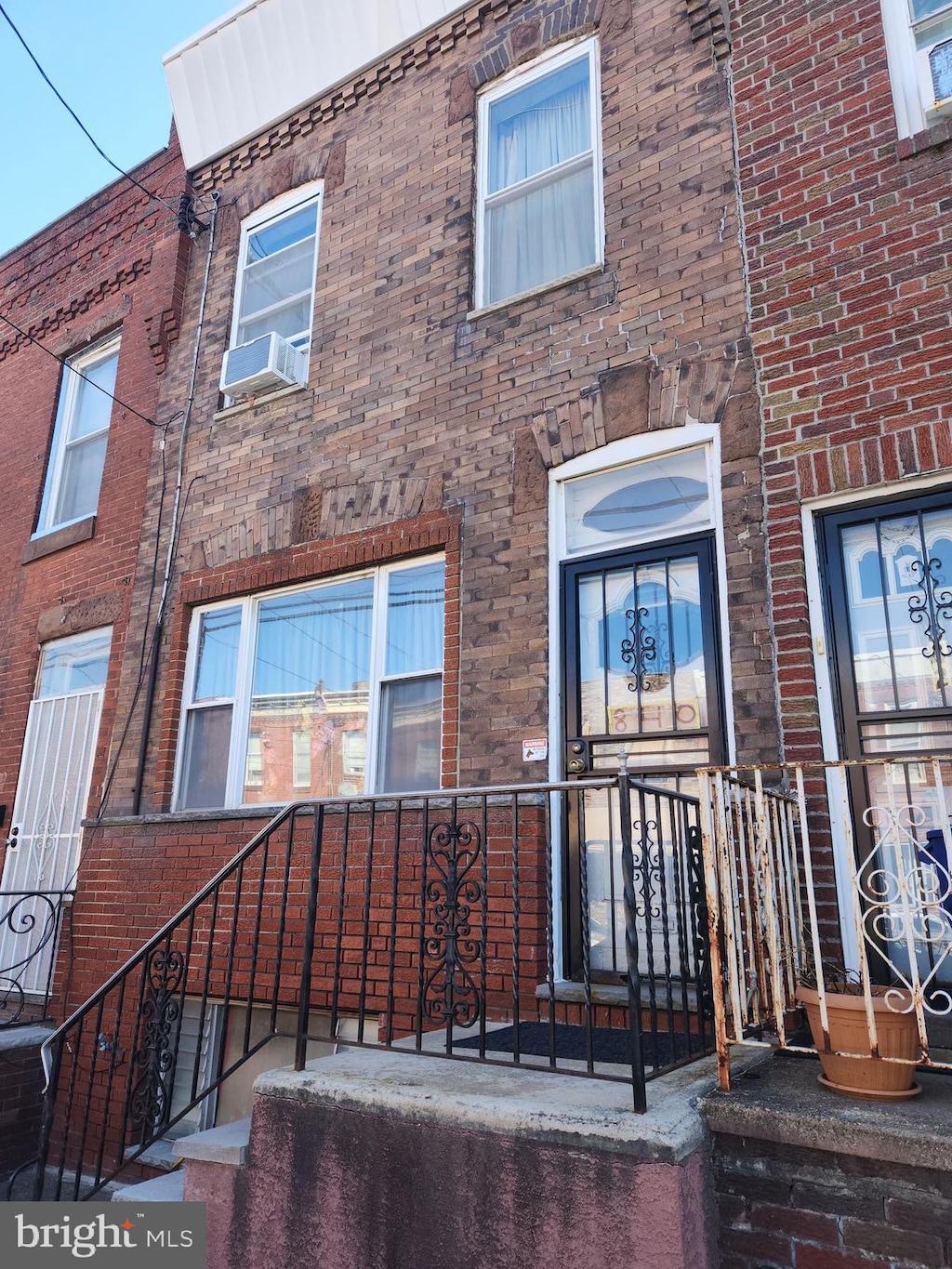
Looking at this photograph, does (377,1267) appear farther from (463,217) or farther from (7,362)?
(7,362)

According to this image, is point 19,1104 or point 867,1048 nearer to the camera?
point 867,1048

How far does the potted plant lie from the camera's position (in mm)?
2703

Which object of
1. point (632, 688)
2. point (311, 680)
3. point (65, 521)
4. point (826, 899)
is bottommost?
point (826, 899)

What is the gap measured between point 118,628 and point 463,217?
13.5 feet

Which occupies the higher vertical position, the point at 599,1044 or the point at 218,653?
the point at 218,653

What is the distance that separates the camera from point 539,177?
6133 mm

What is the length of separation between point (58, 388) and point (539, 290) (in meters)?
5.83

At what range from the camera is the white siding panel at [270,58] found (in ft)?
23.1

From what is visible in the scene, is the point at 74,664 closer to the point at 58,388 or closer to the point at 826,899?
the point at 58,388

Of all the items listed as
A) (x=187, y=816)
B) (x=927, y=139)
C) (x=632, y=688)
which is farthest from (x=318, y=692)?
(x=927, y=139)

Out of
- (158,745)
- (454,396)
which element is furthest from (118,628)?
(454,396)

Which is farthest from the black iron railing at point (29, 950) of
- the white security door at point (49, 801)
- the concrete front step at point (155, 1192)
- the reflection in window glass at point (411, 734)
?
the concrete front step at point (155, 1192)

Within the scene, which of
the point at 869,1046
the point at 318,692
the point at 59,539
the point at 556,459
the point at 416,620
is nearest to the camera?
the point at 869,1046

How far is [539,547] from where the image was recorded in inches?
204
